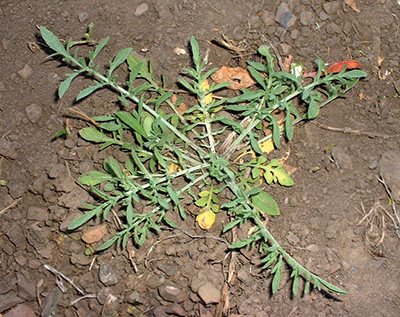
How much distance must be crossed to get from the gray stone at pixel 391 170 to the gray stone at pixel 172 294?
4.96 ft

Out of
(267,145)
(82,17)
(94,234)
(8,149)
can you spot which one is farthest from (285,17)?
(8,149)

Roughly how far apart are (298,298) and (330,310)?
0.21 metres

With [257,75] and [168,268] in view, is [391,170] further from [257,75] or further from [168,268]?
[168,268]

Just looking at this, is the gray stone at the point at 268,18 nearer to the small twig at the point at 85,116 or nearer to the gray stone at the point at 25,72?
the small twig at the point at 85,116

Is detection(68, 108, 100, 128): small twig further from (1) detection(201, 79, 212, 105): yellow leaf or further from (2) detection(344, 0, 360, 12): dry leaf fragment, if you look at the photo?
(2) detection(344, 0, 360, 12): dry leaf fragment

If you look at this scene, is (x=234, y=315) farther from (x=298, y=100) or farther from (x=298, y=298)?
(x=298, y=100)

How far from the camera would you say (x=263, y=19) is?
314cm

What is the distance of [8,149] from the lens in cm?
297

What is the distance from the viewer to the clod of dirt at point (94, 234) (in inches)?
→ 112

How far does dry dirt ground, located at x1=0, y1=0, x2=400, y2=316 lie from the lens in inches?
110

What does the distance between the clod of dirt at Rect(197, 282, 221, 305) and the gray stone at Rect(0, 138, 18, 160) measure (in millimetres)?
1555

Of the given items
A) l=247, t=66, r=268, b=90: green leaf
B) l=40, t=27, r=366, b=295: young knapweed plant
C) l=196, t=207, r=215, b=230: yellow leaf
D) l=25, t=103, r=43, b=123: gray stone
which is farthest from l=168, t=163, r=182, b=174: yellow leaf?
l=25, t=103, r=43, b=123: gray stone

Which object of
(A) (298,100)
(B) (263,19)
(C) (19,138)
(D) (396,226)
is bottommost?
(D) (396,226)

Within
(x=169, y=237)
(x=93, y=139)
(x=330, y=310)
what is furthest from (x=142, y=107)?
(x=330, y=310)
